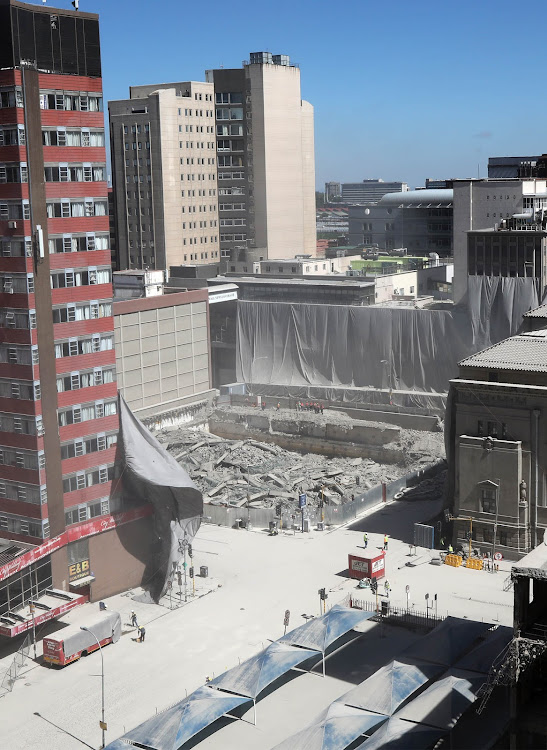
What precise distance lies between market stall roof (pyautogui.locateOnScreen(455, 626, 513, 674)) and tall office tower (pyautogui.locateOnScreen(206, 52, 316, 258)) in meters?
121

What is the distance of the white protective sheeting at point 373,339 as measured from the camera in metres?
110

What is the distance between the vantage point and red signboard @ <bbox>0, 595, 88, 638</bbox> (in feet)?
181

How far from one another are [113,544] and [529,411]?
86.7ft

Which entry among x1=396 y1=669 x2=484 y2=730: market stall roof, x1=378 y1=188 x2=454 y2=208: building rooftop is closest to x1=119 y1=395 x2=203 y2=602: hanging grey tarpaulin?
x1=396 y1=669 x2=484 y2=730: market stall roof

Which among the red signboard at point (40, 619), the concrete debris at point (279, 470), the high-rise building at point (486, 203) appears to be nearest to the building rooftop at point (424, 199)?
the high-rise building at point (486, 203)

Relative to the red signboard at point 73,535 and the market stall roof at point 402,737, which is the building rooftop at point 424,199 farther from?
the market stall roof at point 402,737

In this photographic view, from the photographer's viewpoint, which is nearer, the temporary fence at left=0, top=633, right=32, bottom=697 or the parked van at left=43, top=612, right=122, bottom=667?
the temporary fence at left=0, top=633, right=32, bottom=697

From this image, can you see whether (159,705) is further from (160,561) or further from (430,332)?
(430,332)

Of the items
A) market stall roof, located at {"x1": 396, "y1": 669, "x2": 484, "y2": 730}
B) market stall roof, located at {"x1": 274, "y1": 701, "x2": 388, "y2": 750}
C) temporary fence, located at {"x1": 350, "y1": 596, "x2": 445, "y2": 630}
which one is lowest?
temporary fence, located at {"x1": 350, "y1": 596, "x2": 445, "y2": 630}

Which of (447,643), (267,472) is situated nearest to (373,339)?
(267,472)

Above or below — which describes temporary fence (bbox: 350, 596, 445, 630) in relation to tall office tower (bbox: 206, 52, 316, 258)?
below

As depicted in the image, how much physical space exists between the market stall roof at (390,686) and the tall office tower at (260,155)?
123 metres

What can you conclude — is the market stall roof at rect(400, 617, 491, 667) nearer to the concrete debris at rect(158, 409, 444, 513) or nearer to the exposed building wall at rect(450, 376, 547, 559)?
the exposed building wall at rect(450, 376, 547, 559)

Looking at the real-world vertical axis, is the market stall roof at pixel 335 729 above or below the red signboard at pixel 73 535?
below
